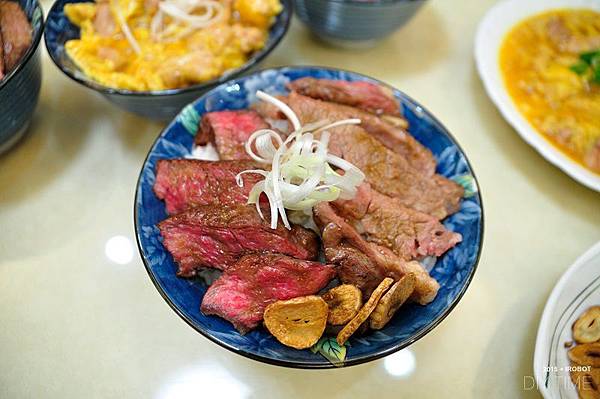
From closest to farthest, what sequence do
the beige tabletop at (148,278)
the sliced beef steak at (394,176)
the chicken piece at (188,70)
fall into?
the beige tabletop at (148,278), the sliced beef steak at (394,176), the chicken piece at (188,70)

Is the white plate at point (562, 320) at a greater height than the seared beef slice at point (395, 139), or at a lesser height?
lesser

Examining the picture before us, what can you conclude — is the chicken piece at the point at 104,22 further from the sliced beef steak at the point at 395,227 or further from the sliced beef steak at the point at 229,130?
the sliced beef steak at the point at 395,227

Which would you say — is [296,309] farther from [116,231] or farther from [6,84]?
[6,84]

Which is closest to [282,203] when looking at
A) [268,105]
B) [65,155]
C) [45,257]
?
[268,105]

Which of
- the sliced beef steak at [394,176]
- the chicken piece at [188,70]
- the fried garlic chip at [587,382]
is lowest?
the fried garlic chip at [587,382]

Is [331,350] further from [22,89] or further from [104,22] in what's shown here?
[104,22]

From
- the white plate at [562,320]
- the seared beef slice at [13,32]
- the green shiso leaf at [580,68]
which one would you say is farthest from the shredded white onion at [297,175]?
the green shiso leaf at [580,68]

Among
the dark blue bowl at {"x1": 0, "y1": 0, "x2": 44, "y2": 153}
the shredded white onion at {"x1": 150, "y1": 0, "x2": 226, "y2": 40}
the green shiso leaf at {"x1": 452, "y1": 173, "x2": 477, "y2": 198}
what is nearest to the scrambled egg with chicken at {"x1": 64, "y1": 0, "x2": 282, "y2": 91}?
the shredded white onion at {"x1": 150, "y1": 0, "x2": 226, "y2": 40}

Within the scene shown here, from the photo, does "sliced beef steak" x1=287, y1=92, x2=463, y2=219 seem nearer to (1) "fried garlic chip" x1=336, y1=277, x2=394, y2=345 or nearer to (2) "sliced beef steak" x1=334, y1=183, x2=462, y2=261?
(2) "sliced beef steak" x1=334, y1=183, x2=462, y2=261
